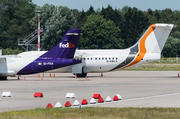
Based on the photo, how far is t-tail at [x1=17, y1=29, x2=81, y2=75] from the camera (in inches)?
1626

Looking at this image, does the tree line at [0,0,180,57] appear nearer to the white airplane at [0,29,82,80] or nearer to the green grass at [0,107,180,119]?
the white airplane at [0,29,82,80]

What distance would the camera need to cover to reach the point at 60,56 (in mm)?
42000

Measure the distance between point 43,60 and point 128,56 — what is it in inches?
436

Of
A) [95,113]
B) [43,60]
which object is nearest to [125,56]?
[43,60]

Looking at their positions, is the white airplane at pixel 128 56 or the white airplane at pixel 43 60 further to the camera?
the white airplane at pixel 128 56

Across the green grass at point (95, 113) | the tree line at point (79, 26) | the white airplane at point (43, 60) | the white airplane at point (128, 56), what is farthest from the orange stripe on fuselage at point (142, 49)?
the tree line at point (79, 26)

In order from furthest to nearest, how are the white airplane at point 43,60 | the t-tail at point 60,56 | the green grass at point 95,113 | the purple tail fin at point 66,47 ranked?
the purple tail fin at point 66,47, the t-tail at point 60,56, the white airplane at point 43,60, the green grass at point 95,113

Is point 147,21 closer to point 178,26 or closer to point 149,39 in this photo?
point 178,26

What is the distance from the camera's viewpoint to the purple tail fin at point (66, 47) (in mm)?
42000

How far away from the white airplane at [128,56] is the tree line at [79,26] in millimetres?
A: 53114

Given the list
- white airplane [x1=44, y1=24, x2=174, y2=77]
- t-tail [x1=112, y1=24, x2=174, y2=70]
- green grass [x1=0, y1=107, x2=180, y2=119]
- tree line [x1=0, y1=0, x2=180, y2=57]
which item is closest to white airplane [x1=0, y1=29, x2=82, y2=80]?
white airplane [x1=44, y1=24, x2=174, y2=77]

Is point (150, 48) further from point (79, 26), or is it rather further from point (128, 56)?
point (79, 26)

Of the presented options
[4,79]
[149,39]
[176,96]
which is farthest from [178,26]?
[176,96]

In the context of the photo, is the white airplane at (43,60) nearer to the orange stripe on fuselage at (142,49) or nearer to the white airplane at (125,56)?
the white airplane at (125,56)
